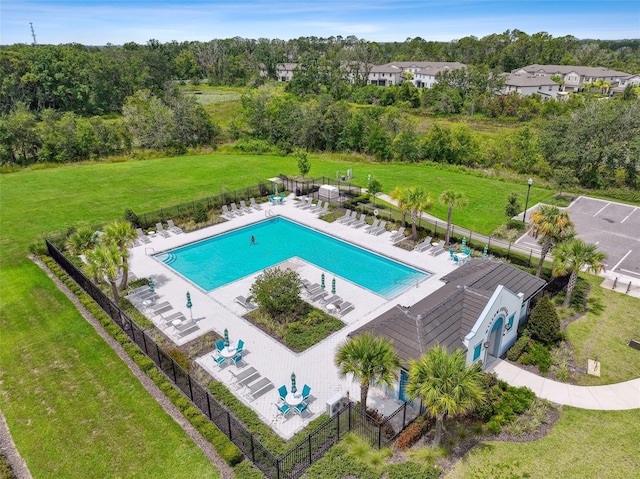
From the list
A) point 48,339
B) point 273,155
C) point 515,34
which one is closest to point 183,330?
point 48,339

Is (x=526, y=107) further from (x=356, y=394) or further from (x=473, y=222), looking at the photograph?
(x=356, y=394)

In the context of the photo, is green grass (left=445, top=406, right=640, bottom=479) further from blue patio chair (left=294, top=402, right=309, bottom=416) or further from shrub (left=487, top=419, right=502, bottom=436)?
blue patio chair (left=294, top=402, right=309, bottom=416)

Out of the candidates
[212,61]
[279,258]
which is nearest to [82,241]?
[279,258]

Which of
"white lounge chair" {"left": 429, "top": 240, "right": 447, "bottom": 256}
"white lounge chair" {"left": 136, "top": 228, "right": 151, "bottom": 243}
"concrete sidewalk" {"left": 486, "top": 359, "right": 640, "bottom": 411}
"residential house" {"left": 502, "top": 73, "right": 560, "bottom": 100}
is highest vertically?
"residential house" {"left": 502, "top": 73, "right": 560, "bottom": 100}

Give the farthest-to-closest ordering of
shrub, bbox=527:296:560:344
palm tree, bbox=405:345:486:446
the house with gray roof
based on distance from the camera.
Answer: shrub, bbox=527:296:560:344 < the house with gray roof < palm tree, bbox=405:345:486:446

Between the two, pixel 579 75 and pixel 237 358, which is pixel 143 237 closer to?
pixel 237 358

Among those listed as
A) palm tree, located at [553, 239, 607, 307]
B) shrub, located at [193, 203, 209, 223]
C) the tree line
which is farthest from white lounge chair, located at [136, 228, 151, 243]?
the tree line
